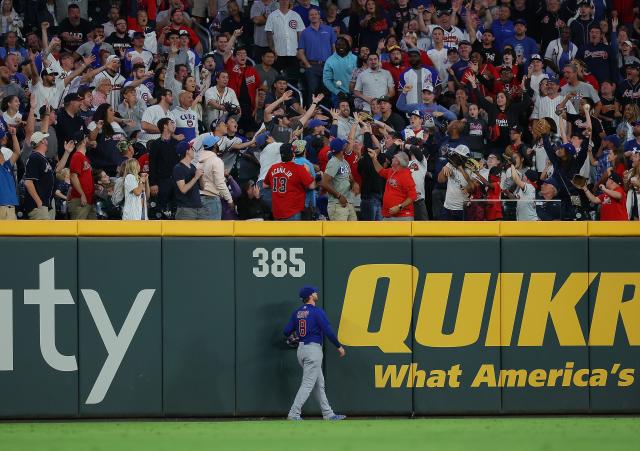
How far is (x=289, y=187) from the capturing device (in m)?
16.1

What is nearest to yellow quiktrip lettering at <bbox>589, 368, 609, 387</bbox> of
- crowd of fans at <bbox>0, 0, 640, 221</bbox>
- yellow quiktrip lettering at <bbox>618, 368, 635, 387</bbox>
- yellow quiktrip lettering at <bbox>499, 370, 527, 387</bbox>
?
yellow quiktrip lettering at <bbox>618, 368, 635, 387</bbox>

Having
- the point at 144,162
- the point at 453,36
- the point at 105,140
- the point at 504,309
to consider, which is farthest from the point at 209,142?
the point at 453,36

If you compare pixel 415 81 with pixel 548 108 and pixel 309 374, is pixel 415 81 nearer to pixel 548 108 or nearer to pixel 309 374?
pixel 548 108

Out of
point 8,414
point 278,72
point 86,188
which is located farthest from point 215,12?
point 8,414

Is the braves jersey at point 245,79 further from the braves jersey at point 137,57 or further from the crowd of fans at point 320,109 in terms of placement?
the braves jersey at point 137,57

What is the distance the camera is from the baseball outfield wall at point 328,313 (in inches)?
575

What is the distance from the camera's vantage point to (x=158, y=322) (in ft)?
48.2

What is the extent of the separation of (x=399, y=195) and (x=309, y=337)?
10.2 ft

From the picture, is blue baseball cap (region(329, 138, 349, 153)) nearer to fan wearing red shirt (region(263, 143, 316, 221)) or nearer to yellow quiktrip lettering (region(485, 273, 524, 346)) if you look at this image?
fan wearing red shirt (region(263, 143, 316, 221))

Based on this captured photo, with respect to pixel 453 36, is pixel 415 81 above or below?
below

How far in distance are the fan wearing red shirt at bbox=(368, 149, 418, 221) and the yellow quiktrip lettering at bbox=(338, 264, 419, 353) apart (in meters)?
1.53

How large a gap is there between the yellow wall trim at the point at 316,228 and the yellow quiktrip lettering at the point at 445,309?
1.96 ft

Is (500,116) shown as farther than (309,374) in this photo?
Yes

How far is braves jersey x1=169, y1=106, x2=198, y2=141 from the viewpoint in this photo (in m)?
18.9
